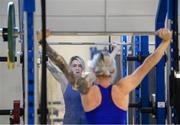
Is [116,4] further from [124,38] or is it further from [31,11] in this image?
[31,11]

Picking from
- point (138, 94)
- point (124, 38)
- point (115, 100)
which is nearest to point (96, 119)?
point (115, 100)

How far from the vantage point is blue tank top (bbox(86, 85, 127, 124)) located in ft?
8.30

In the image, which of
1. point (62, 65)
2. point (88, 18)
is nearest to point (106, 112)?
point (62, 65)

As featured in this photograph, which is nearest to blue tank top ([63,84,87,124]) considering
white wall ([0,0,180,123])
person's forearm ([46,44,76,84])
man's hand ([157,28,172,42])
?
person's forearm ([46,44,76,84])

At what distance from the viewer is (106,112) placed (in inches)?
100.0

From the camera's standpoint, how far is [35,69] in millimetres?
2678

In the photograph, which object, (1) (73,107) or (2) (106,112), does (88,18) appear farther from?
(2) (106,112)

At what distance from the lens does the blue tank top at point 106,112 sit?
253 cm

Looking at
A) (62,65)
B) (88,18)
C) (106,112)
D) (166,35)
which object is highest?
(88,18)

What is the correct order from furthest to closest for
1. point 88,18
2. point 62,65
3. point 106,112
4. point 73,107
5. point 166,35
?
point 88,18 → point 73,107 → point 166,35 → point 62,65 → point 106,112

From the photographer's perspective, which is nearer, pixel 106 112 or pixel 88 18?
pixel 106 112

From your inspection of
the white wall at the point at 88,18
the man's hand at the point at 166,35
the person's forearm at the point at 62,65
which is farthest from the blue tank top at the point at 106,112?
the white wall at the point at 88,18

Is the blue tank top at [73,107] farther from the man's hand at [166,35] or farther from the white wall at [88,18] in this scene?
the white wall at [88,18]

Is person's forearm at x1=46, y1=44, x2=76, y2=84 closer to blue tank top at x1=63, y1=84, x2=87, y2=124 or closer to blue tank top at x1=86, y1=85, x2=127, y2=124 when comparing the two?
blue tank top at x1=86, y1=85, x2=127, y2=124
